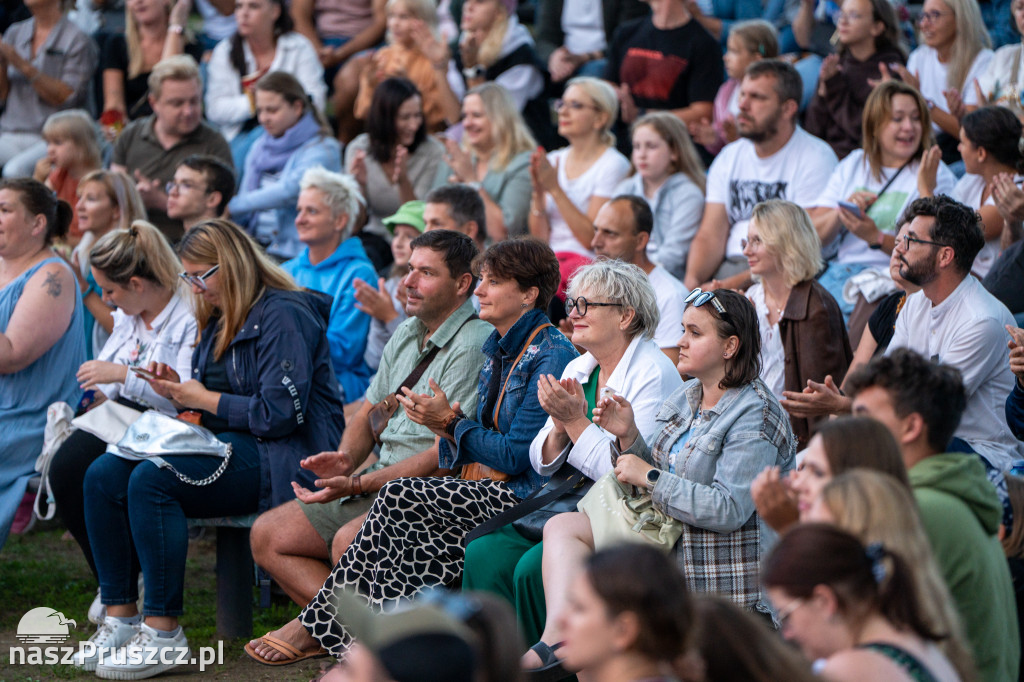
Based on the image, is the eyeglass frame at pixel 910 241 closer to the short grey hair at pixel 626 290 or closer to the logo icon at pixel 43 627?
the short grey hair at pixel 626 290

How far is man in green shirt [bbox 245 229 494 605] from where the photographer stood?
4625 mm

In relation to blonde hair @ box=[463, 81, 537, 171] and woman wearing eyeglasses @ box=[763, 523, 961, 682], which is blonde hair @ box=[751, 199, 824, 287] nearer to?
blonde hair @ box=[463, 81, 537, 171]

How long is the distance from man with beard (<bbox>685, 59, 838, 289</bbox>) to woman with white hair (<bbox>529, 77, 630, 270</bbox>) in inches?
27.1

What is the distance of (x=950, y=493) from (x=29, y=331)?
424 cm

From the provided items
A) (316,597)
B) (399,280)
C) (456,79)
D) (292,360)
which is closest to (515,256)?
(292,360)

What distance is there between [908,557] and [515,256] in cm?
240

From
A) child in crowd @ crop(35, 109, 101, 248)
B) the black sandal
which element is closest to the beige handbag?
the black sandal

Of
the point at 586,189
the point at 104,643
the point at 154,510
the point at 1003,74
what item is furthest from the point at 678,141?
→ the point at 104,643

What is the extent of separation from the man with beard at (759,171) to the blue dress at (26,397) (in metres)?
3.29

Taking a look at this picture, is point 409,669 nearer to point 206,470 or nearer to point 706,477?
point 706,477

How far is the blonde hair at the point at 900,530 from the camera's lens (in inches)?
94.0

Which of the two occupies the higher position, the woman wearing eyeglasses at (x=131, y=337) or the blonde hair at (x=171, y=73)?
the blonde hair at (x=171, y=73)

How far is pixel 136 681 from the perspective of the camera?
4.55m

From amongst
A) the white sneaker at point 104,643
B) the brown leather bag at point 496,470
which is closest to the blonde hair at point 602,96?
the brown leather bag at point 496,470
